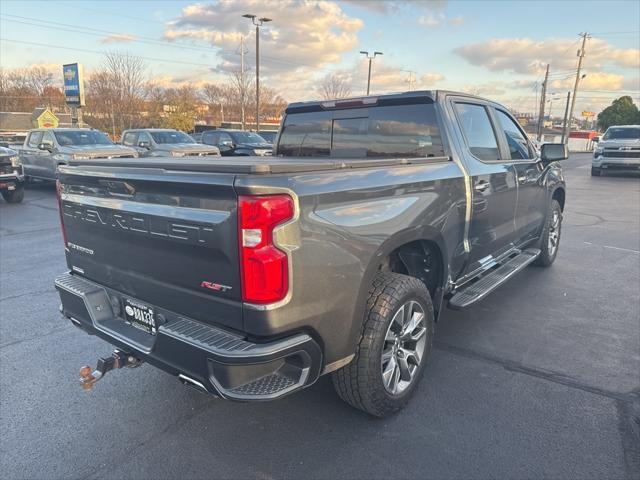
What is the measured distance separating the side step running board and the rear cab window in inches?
45.3

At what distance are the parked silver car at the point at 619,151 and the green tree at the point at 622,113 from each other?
1557 inches

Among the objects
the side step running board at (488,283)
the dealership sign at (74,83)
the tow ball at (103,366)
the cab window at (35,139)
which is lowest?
the tow ball at (103,366)

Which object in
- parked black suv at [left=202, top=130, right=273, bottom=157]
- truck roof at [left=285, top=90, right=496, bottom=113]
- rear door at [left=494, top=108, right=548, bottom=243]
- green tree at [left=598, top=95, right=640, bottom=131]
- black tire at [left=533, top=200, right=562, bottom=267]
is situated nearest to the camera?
truck roof at [left=285, top=90, right=496, bottom=113]

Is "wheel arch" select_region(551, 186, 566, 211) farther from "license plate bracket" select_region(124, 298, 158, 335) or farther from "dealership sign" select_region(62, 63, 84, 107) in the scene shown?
"dealership sign" select_region(62, 63, 84, 107)

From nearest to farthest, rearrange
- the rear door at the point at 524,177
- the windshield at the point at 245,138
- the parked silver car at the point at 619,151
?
the rear door at the point at 524,177 < the parked silver car at the point at 619,151 < the windshield at the point at 245,138

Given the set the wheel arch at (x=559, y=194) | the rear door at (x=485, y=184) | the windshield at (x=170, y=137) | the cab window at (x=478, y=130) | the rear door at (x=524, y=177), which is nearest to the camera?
the rear door at (x=485, y=184)

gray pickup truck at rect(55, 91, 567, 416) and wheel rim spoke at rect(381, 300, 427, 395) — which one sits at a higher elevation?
gray pickup truck at rect(55, 91, 567, 416)

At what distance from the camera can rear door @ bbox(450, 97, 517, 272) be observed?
3801mm

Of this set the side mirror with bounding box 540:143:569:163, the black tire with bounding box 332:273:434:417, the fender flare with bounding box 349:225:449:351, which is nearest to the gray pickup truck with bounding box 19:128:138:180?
the side mirror with bounding box 540:143:569:163

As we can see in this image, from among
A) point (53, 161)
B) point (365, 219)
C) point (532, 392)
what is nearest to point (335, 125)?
point (365, 219)

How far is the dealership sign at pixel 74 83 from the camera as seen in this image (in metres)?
31.0

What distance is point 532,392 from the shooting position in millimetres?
3258

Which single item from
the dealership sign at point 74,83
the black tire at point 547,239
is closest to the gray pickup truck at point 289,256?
the black tire at point 547,239

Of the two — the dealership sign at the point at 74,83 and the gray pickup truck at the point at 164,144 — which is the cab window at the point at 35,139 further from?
the dealership sign at the point at 74,83
